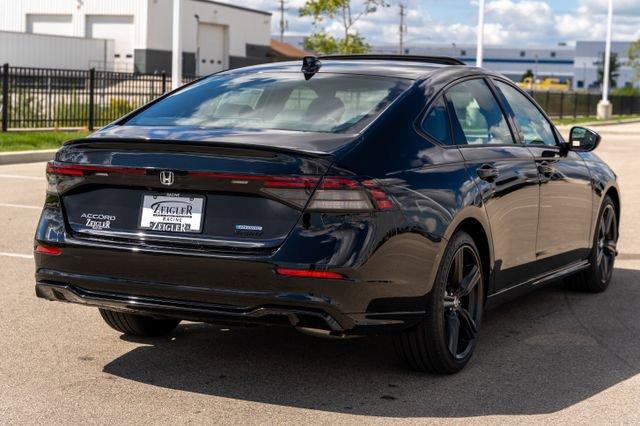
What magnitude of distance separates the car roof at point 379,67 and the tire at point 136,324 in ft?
5.04

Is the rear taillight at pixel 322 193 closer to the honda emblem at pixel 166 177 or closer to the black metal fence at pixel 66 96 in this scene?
the honda emblem at pixel 166 177

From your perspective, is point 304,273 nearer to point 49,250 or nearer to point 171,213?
point 171,213

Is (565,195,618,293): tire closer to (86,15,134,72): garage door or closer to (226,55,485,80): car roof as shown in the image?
(226,55,485,80): car roof

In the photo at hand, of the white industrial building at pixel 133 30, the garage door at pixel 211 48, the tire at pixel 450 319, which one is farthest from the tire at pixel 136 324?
the garage door at pixel 211 48

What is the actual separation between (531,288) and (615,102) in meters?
72.0

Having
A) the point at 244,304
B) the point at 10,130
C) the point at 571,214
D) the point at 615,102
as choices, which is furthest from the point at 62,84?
the point at 615,102

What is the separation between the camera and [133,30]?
70.4m

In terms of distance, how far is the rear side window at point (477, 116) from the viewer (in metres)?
6.12

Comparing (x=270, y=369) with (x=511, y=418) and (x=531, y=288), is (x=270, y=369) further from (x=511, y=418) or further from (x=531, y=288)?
(x=531, y=288)

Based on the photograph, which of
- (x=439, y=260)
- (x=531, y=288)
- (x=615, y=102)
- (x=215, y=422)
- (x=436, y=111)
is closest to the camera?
(x=215, y=422)

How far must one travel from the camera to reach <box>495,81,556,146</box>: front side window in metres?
6.98

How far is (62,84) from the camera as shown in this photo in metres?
25.0

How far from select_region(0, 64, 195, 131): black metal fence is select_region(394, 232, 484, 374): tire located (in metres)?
18.3

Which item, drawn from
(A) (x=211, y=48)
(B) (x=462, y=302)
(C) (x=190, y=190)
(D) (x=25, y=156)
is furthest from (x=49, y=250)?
(A) (x=211, y=48)
